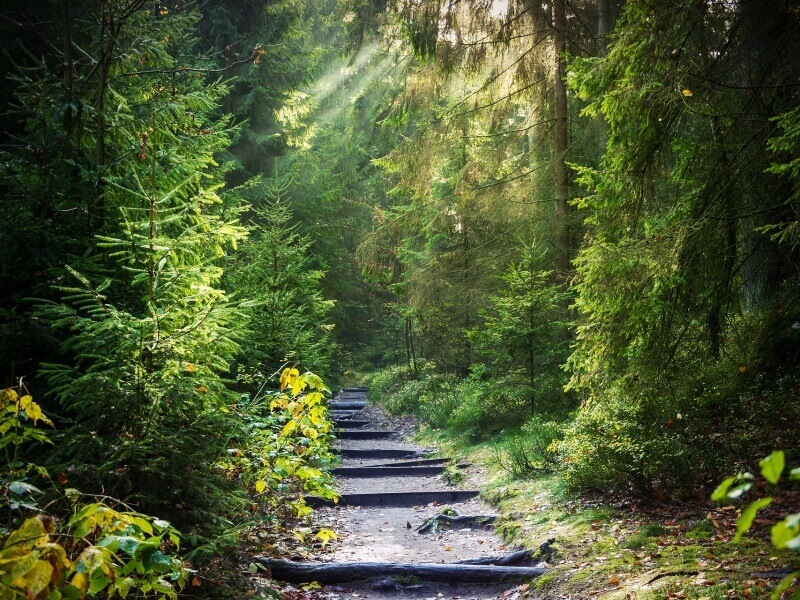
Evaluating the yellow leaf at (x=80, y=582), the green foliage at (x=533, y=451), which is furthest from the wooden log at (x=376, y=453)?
the yellow leaf at (x=80, y=582)

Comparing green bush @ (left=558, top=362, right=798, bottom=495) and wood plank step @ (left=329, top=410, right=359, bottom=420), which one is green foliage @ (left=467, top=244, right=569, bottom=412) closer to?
green bush @ (left=558, top=362, right=798, bottom=495)

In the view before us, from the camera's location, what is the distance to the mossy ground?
430 cm

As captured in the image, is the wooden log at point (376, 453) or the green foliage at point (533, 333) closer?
the green foliage at point (533, 333)

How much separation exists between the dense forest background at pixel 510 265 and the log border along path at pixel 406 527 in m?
1.01

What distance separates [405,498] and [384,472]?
2.25 m

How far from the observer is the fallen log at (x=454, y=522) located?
789cm

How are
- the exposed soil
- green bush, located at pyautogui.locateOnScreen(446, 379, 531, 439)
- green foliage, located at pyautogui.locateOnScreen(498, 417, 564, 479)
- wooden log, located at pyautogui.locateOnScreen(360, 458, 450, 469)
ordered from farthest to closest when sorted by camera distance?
wooden log, located at pyautogui.locateOnScreen(360, 458, 450, 469) < green bush, located at pyautogui.locateOnScreen(446, 379, 531, 439) < green foliage, located at pyautogui.locateOnScreen(498, 417, 564, 479) < the exposed soil

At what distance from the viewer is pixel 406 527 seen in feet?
27.1

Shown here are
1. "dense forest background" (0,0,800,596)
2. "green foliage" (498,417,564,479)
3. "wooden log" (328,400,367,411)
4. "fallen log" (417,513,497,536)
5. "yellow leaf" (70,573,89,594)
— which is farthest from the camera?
"wooden log" (328,400,367,411)

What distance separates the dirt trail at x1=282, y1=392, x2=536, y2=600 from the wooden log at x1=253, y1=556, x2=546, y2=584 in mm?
65

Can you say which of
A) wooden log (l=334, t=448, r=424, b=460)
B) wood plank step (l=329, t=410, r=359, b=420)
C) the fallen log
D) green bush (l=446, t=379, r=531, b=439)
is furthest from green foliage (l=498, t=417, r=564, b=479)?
wood plank step (l=329, t=410, r=359, b=420)

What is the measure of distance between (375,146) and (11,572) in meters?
31.3

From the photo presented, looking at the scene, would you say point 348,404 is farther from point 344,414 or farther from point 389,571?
point 389,571

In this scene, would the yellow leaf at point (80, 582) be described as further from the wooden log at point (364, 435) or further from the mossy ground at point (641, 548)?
the wooden log at point (364, 435)
